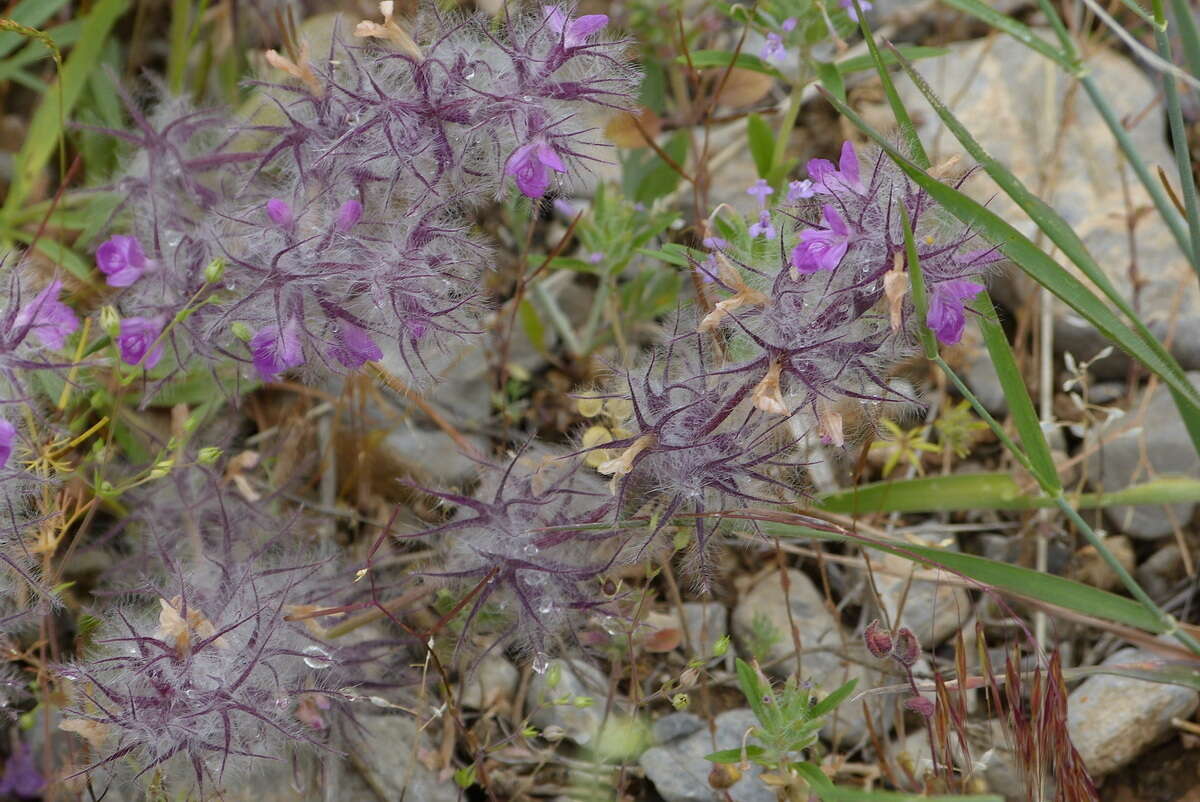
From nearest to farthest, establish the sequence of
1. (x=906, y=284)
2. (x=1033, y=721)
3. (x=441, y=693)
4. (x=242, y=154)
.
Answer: (x=906, y=284) → (x=1033, y=721) → (x=242, y=154) → (x=441, y=693)

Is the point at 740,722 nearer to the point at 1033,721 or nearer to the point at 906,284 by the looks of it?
the point at 1033,721

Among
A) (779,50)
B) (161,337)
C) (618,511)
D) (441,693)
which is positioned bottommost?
(441,693)

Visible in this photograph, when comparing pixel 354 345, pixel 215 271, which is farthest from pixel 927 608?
pixel 215 271

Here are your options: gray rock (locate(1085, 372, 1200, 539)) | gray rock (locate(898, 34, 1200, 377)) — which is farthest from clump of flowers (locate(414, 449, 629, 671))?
gray rock (locate(898, 34, 1200, 377))

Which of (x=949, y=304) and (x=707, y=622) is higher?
(x=949, y=304)

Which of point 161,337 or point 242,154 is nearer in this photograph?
point 161,337

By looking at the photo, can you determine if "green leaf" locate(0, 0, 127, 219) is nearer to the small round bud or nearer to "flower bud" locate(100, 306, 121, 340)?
"flower bud" locate(100, 306, 121, 340)

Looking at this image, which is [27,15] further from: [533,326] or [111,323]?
[533,326]

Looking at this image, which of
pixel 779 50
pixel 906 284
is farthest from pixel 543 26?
pixel 906 284
